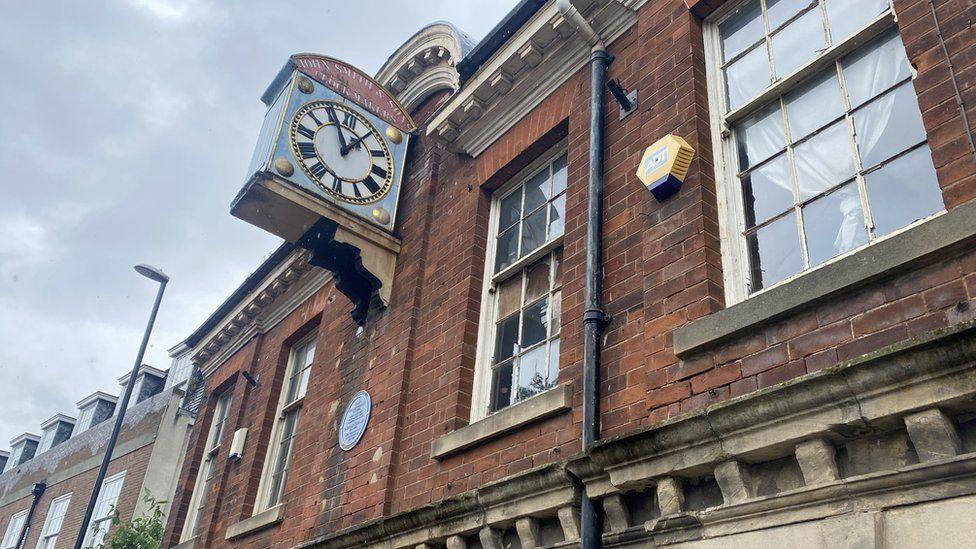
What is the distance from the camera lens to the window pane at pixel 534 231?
7266 millimetres

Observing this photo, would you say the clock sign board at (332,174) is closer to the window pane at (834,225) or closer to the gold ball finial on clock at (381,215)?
the gold ball finial on clock at (381,215)

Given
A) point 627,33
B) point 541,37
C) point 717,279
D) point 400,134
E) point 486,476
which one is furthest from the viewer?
point 400,134

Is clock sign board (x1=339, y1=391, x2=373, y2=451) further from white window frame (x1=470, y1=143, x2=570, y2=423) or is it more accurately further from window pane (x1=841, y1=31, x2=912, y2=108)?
window pane (x1=841, y1=31, x2=912, y2=108)

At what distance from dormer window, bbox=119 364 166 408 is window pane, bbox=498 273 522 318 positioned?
784 inches

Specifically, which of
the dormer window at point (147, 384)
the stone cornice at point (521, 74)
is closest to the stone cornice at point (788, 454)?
the stone cornice at point (521, 74)

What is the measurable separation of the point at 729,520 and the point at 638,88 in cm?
360

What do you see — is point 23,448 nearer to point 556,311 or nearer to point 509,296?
point 509,296

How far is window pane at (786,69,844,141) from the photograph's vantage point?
4.91 m

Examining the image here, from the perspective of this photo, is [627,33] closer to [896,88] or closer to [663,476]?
[896,88]

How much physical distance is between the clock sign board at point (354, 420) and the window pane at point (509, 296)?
1.88 m

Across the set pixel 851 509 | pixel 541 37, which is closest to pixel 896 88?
pixel 851 509

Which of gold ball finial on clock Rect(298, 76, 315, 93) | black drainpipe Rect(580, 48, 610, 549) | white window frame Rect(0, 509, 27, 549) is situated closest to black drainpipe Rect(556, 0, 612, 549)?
black drainpipe Rect(580, 48, 610, 549)

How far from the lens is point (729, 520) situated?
4070 mm

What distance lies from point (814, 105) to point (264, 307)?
9.13 m
